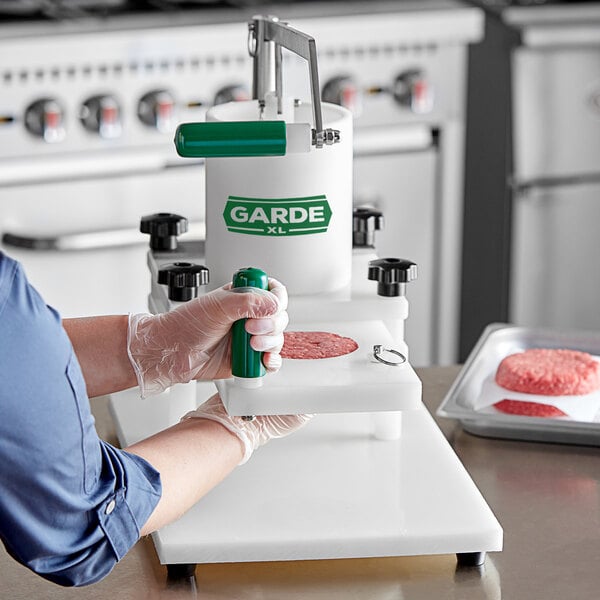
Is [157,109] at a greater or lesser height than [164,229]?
greater

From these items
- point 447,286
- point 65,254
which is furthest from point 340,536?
point 447,286

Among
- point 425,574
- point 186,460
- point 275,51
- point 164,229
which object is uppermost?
point 275,51

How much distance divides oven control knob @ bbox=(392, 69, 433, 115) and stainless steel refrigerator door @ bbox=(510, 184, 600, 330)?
0.35 meters

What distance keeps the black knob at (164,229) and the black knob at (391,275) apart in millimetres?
266

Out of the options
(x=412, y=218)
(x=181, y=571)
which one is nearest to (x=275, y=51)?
(x=181, y=571)

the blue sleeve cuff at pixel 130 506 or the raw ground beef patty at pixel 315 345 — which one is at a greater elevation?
the raw ground beef patty at pixel 315 345

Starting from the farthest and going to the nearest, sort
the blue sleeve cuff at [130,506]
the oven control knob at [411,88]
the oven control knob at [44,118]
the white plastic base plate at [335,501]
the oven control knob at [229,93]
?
1. the oven control knob at [411,88]
2. the oven control knob at [229,93]
3. the oven control knob at [44,118]
4. the white plastic base plate at [335,501]
5. the blue sleeve cuff at [130,506]

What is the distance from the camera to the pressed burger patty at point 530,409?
1.48 m

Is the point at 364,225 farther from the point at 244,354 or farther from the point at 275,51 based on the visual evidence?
the point at 244,354

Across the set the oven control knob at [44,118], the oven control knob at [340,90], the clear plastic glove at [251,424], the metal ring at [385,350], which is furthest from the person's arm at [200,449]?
the oven control knob at [340,90]

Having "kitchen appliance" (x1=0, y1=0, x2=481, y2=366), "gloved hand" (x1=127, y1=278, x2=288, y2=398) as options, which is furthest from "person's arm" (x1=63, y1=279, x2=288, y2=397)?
"kitchen appliance" (x1=0, y1=0, x2=481, y2=366)

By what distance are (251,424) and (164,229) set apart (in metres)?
0.32

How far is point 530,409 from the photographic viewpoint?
4.90 feet

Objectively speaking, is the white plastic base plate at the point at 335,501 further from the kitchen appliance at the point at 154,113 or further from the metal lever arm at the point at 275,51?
the kitchen appliance at the point at 154,113
